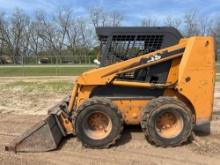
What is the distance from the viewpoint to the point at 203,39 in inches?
259

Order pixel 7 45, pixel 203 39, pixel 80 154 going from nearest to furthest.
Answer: pixel 80 154 < pixel 203 39 < pixel 7 45

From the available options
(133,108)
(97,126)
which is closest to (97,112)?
(97,126)

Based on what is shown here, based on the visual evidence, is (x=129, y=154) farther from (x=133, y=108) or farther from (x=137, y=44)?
(x=137, y=44)

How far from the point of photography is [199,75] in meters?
6.52

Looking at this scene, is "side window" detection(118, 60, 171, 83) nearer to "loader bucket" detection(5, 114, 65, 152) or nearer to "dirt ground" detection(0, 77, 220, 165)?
"dirt ground" detection(0, 77, 220, 165)

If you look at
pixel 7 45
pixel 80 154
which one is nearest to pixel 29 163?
pixel 80 154

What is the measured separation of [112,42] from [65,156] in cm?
230

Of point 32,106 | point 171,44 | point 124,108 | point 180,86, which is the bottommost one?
point 32,106

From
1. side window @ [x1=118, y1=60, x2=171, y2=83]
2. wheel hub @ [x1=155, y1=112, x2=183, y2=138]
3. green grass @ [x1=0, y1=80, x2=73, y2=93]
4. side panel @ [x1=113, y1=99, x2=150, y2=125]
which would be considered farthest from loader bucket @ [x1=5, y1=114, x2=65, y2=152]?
green grass @ [x1=0, y1=80, x2=73, y2=93]

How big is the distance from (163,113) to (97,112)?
3.71ft

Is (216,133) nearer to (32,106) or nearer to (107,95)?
(107,95)

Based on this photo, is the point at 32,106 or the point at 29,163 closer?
the point at 29,163

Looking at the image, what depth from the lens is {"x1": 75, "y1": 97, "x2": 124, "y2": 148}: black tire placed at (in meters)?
6.44

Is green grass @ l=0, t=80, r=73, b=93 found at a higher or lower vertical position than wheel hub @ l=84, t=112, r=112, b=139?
lower
